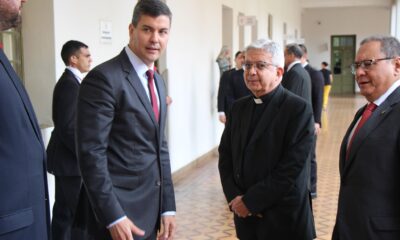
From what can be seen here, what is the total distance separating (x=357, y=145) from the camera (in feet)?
7.63

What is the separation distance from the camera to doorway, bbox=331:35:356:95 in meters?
27.8

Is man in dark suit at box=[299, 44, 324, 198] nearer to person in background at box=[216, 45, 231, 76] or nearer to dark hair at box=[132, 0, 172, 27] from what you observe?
person in background at box=[216, 45, 231, 76]

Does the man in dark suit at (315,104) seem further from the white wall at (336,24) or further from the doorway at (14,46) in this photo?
the white wall at (336,24)

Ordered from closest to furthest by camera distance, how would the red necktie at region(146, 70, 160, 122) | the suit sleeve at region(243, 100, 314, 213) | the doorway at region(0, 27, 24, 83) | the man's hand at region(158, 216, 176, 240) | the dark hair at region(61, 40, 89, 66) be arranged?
the red necktie at region(146, 70, 160, 122)
the man's hand at region(158, 216, 176, 240)
the suit sleeve at region(243, 100, 314, 213)
the dark hair at region(61, 40, 89, 66)
the doorway at region(0, 27, 24, 83)

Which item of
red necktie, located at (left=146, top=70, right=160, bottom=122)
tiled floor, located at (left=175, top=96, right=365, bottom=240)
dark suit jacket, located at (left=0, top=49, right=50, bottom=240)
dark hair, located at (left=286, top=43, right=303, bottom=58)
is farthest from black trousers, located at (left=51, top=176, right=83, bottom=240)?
dark hair, located at (left=286, top=43, right=303, bottom=58)

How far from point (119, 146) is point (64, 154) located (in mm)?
1946

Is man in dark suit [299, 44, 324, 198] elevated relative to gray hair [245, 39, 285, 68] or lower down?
lower down

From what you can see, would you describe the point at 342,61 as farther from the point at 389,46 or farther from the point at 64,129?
the point at 389,46

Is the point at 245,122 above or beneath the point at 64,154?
above

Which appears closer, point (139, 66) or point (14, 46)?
point (139, 66)

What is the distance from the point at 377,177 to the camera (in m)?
2.24

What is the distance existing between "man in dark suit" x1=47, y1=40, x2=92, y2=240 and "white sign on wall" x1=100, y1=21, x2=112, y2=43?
135 centimetres

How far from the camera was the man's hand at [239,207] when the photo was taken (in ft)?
9.32

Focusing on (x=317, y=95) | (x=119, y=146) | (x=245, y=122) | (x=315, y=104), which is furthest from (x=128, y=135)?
(x=317, y=95)
